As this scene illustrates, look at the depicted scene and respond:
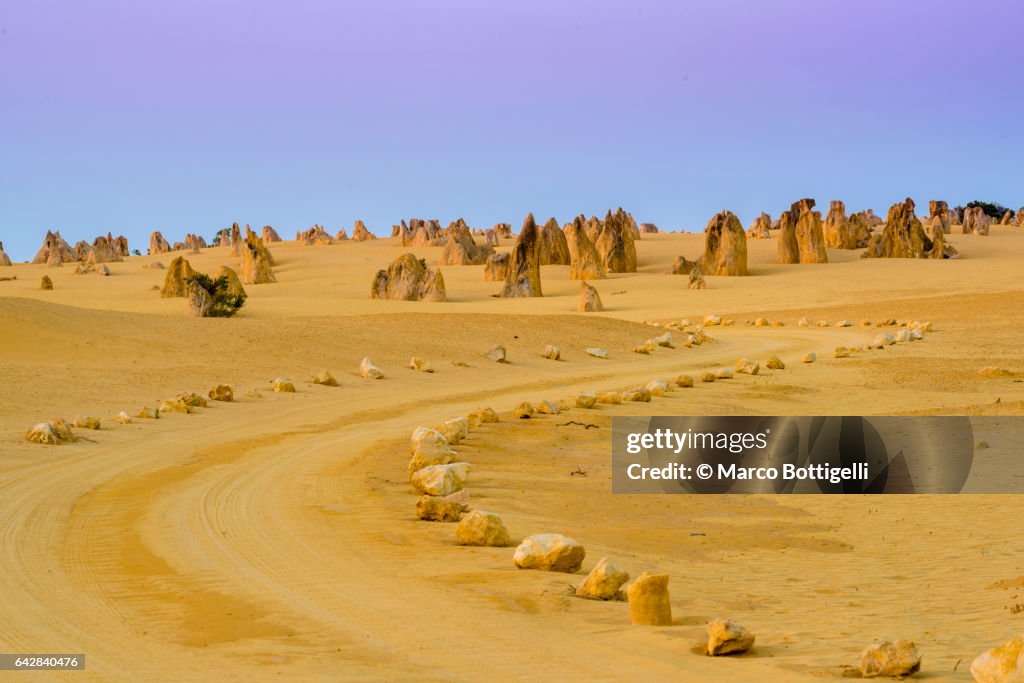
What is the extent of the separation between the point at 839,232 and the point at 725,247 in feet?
67.2

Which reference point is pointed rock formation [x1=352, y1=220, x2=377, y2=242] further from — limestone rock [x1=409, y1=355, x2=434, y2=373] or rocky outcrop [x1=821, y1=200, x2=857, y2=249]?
limestone rock [x1=409, y1=355, x2=434, y2=373]

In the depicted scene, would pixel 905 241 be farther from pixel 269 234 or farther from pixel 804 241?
pixel 269 234

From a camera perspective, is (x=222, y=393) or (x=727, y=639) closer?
(x=727, y=639)

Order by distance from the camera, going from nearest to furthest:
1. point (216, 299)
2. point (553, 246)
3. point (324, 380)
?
1. point (324, 380)
2. point (216, 299)
3. point (553, 246)

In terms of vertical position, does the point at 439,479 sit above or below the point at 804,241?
below

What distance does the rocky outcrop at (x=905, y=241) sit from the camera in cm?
6153

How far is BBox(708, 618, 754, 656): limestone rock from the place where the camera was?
4.93m

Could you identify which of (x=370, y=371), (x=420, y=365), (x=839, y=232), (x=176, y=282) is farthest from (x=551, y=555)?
(x=839, y=232)

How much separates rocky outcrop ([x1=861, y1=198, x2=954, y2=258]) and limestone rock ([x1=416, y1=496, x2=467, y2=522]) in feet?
191

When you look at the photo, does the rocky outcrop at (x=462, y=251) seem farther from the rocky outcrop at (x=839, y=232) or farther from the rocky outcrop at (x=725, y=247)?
the rocky outcrop at (x=839, y=232)

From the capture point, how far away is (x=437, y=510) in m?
8.12

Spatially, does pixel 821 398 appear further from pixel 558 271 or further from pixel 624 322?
pixel 558 271

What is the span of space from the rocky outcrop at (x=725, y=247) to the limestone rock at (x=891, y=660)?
162 ft

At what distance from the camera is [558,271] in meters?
57.5
